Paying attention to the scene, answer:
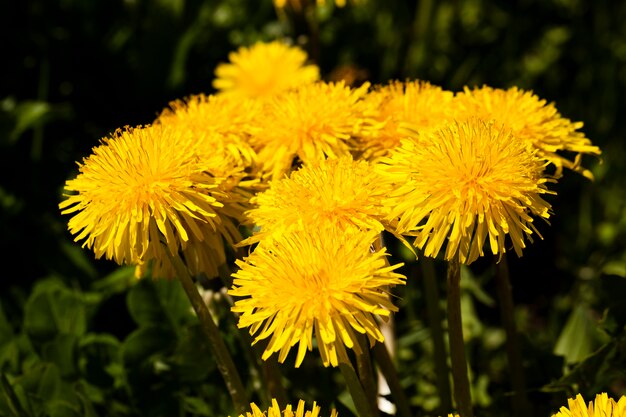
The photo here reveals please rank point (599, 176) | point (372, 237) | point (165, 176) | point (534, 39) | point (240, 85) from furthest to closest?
point (534, 39)
point (599, 176)
point (240, 85)
point (165, 176)
point (372, 237)

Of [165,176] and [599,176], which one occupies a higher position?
[599,176]

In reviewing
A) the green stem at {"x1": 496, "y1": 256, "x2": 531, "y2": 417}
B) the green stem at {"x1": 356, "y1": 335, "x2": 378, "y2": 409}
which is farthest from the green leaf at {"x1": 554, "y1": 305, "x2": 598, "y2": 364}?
the green stem at {"x1": 356, "y1": 335, "x2": 378, "y2": 409}

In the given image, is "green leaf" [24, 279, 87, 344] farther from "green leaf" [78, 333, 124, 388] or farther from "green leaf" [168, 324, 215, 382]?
"green leaf" [168, 324, 215, 382]

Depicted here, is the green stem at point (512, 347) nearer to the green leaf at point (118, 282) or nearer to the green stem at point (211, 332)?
the green stem at point (211, 332)

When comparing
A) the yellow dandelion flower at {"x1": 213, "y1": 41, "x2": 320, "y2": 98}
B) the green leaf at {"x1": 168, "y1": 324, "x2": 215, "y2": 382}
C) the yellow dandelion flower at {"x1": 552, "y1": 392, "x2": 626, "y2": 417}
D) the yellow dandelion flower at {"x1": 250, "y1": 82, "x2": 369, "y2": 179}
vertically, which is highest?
the yellow dandelion flower at {"x1": 213, "y1": 41, "x2": 320, "y2": 98}

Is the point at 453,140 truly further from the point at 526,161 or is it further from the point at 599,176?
the point at 599,176

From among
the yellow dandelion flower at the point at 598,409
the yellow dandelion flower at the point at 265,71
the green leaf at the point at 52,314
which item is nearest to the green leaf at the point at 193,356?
the green leaf at the point at 52,314

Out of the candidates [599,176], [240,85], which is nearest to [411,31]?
[599,176]
